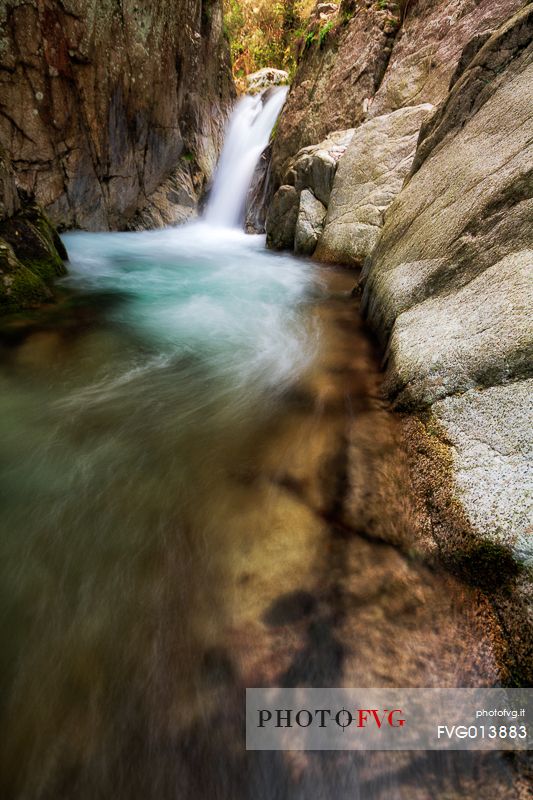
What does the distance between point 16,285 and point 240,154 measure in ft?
41.0

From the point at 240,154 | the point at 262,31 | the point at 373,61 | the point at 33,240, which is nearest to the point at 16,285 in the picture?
the point at 33,240

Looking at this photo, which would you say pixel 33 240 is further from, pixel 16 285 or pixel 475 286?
pixel 475 286

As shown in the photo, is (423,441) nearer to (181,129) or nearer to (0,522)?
(0,522)

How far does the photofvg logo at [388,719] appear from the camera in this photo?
1.18 m

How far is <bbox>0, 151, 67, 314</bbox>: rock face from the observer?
163 inches

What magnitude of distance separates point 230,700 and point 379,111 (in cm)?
1062

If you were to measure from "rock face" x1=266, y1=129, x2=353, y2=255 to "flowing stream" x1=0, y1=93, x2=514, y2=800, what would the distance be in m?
6.22

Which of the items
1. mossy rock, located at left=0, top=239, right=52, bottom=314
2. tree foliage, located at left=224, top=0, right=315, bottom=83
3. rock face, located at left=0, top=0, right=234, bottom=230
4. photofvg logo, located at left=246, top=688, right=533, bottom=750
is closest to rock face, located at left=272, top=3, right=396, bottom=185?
rock face, located at left=0, top=0, right=234, bottom=230

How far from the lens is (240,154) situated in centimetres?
1334

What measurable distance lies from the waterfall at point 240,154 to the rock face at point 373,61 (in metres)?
2.30

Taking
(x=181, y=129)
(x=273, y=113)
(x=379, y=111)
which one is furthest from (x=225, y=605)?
(x=273, y=113)

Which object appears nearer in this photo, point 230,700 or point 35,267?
point 230,700

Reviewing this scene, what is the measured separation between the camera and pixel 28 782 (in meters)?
1.14

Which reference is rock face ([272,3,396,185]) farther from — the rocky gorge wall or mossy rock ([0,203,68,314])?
mossy rock ([0,203,68,314])
